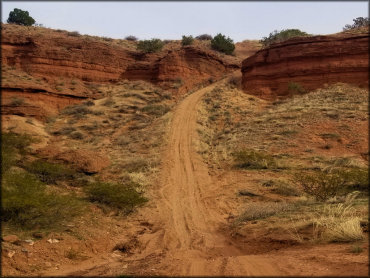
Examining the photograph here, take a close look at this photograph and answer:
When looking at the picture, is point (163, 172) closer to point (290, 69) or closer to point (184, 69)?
point (290, 69)

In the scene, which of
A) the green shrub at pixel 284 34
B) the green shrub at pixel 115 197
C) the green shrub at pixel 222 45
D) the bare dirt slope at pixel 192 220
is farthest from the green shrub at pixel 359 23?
the green shrub at pixel 115 197

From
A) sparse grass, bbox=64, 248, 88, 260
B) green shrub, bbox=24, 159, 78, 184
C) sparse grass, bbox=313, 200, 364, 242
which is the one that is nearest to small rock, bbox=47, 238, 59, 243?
sparse grass, bbox=64, 248, 88, 260

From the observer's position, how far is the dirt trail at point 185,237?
6.19m

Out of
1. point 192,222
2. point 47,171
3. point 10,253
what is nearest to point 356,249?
point 192,222

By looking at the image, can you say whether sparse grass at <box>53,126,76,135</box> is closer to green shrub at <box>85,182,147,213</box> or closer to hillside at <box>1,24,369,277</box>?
hillside at <box>1,24,369,277</box>

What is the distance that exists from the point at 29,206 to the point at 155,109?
2031cm

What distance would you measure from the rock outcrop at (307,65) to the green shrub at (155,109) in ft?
23.7

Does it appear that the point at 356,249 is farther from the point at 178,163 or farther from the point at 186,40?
the point at 186,40

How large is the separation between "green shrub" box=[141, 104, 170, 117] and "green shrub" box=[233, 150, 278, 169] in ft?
38.3

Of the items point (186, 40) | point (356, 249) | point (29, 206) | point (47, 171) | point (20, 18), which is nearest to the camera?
point (356, 249)

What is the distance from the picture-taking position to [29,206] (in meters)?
8.53

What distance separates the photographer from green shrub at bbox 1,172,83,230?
8.09 metres

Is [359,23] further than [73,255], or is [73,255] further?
[359,23]

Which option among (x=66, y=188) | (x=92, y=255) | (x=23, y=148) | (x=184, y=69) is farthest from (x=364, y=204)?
(x=184, y=69)
